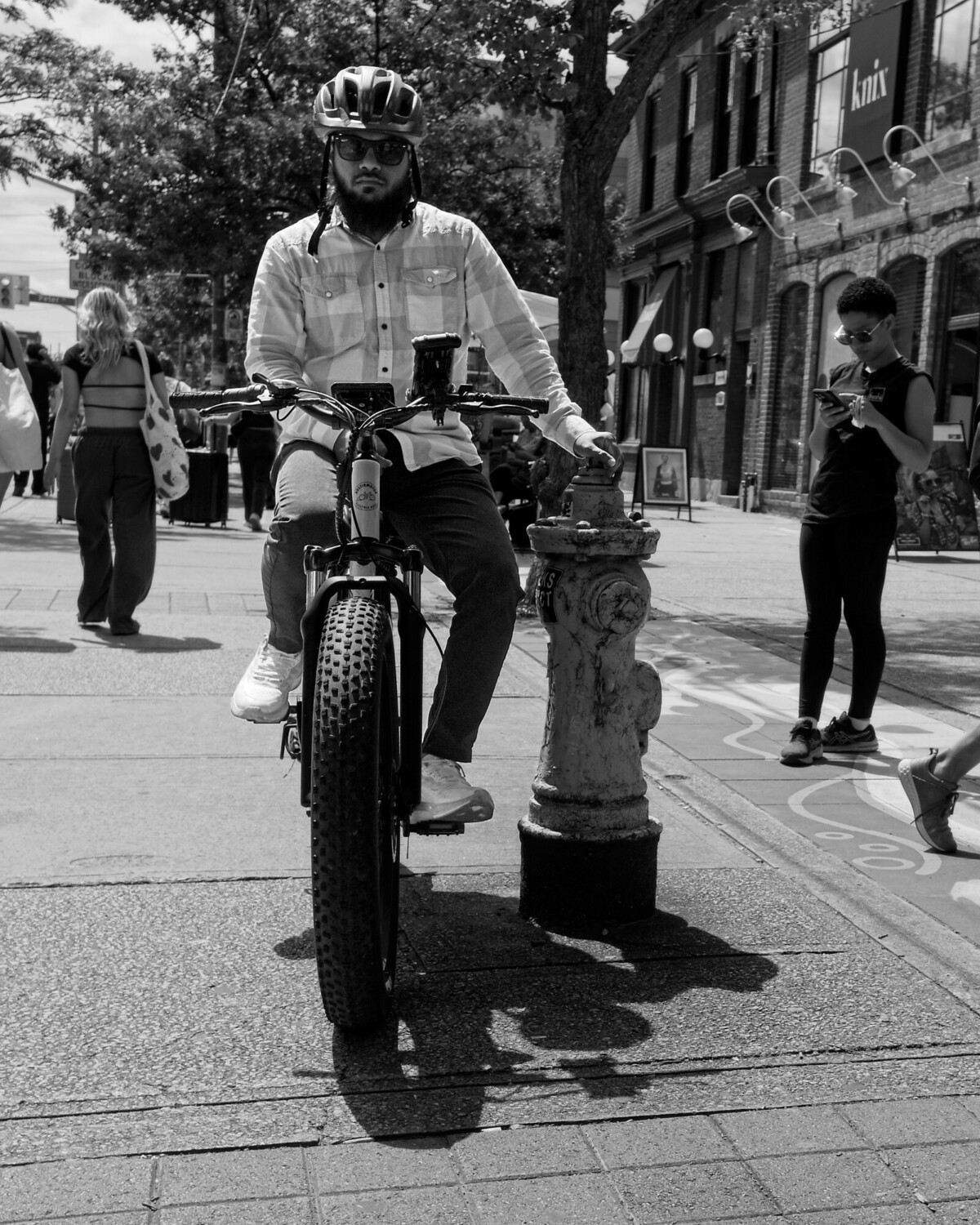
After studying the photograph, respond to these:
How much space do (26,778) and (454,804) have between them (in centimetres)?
241

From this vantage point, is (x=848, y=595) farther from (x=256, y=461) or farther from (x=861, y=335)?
(x=256, y=461)

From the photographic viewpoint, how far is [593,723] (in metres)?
3.93

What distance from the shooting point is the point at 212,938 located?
3.76 metres

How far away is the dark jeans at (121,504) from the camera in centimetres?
866

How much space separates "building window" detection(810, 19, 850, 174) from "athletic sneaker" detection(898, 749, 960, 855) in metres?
18.7

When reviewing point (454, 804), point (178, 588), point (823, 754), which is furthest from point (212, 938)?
point (178, 588)

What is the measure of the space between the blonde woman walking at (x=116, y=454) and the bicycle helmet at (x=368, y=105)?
5.15 metres

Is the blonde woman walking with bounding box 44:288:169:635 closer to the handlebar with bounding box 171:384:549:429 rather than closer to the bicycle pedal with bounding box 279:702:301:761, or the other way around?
the bicycle pedal with bounding box 279:702:301:761

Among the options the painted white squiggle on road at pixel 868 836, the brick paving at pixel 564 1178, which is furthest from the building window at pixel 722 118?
the brick paving at pixel 564 1178

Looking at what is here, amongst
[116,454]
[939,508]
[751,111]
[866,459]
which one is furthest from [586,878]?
[751,111]

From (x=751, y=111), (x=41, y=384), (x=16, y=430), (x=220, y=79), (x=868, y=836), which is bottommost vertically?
(x=868, y=836)

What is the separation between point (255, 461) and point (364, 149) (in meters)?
13.3

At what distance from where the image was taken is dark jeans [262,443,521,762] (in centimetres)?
364

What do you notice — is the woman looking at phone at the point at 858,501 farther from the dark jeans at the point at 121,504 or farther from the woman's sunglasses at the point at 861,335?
the dark jeans at the point at 121,504
